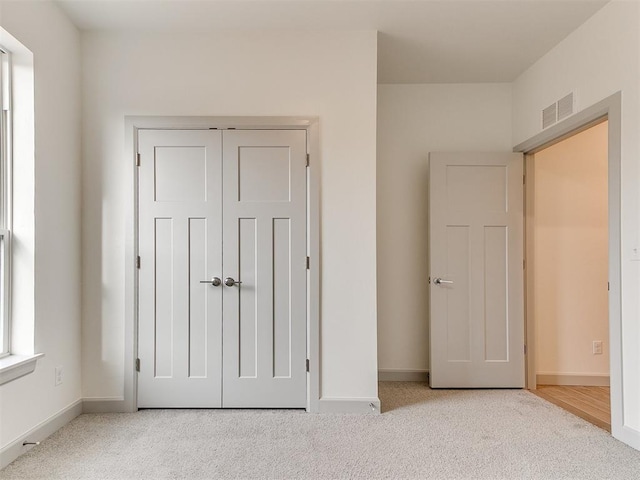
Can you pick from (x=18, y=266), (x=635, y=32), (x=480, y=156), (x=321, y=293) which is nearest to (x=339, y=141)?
(x=321, y=293)

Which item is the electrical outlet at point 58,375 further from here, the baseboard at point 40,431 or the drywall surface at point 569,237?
the drywall surface at point 569,237

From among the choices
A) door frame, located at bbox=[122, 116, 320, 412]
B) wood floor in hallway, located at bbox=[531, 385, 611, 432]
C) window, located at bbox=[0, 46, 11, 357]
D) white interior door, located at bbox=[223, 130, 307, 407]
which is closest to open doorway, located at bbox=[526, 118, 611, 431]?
wood floor in hallway, located at bbox=[531, 385, 611, 432]

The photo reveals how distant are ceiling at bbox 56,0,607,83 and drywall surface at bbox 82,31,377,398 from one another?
12 centimetres

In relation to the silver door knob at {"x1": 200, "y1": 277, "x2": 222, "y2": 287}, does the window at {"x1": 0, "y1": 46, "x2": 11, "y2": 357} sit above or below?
above

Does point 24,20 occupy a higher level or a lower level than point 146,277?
higher

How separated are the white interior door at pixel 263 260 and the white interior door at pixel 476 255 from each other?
4.21ft

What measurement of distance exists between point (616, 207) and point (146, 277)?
3.15 m

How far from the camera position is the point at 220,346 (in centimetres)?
290

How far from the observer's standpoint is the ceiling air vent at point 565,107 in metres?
2.91

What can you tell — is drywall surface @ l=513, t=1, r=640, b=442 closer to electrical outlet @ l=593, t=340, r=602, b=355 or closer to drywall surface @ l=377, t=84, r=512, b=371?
drywall surface @ l=377, t=84, r=512, b=371

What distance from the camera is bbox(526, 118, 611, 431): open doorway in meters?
3.64

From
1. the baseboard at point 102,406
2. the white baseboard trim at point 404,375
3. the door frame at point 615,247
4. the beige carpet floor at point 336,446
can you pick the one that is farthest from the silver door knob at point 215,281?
the door frame at point 615,247

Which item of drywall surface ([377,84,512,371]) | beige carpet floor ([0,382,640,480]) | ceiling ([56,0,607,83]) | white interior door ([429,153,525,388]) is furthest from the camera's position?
drywall surface ([377,84,512,371])

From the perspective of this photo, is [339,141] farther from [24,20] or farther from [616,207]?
[24,20]
